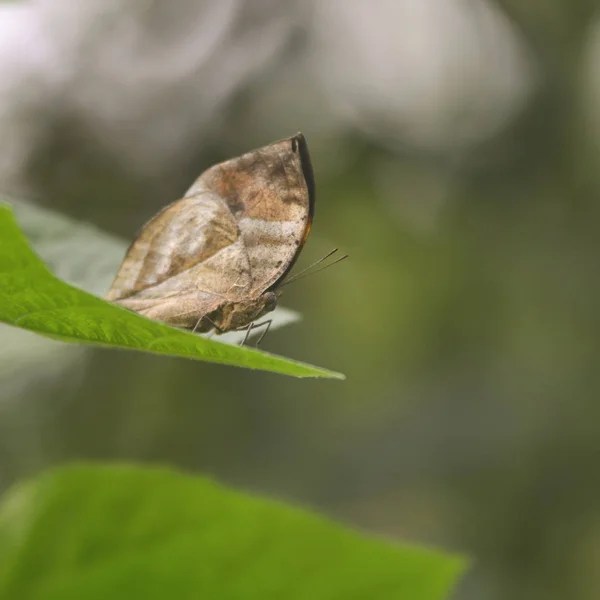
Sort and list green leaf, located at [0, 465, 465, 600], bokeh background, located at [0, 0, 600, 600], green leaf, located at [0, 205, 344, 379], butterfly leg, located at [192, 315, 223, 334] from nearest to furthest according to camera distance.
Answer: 1. green leaf, located at [0, 205, 344, 379]
2. green leaf, located at [0, 465, 465, 600]
3. butterfly leg, located at [192, 315, 223, 334]
4. bokeh background, located at [0, 0, 600, 600]

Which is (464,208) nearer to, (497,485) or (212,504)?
(497,485)

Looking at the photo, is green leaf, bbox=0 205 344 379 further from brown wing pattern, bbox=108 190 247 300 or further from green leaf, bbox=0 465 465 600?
brown wing pattern, bbox=108 190 247 300

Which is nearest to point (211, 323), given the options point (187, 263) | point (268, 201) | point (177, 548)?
point (187, 263)

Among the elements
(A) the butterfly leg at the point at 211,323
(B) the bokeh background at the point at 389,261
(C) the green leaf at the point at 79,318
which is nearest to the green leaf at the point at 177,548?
(C) the green leaf at the point at 79,318

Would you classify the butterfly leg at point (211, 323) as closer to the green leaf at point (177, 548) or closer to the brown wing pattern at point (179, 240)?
the brown wing pattern at point (179, 240)

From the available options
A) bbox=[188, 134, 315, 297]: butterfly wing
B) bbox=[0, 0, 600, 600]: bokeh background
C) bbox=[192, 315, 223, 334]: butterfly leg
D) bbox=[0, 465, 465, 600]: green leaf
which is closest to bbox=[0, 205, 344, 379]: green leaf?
bbox=[0, 465, 465, 600]: green leaf

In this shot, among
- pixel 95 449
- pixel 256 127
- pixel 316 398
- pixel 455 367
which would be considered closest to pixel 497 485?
pixel 455 367

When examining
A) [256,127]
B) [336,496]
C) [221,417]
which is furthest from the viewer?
[256,127]
